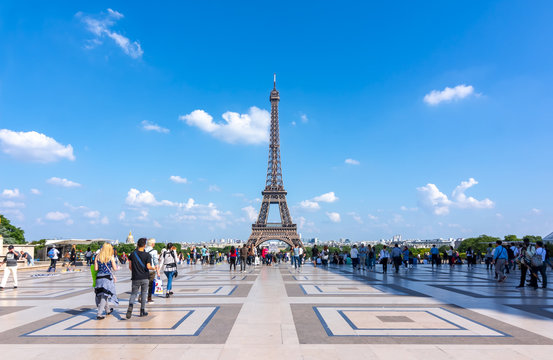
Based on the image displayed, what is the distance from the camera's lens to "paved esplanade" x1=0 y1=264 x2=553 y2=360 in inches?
Answer: 224

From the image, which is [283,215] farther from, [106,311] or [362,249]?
[106,311]

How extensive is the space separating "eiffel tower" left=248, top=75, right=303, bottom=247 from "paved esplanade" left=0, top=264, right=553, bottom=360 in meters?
64.7

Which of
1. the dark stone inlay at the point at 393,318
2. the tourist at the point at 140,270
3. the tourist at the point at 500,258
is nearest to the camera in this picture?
the dark stone inlay at the point at 393,318

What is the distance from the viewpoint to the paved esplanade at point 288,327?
5.70m

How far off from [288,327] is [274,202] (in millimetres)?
77788

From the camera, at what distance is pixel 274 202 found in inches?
3346

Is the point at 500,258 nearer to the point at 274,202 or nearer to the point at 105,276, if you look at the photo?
the point at 105,276

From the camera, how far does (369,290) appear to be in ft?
42.8

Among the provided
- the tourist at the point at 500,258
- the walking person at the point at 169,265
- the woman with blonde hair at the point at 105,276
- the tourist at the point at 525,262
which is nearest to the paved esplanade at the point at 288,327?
the woman with blonde hair at the point at 105,276

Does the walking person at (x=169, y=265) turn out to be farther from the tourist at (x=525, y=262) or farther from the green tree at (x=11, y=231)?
the green tree at (x=11, y=231)

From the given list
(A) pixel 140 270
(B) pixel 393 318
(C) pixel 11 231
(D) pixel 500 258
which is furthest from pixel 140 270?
(C) pixel 11 231

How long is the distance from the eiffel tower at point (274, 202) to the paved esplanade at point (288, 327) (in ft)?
212

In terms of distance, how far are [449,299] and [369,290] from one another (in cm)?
282
